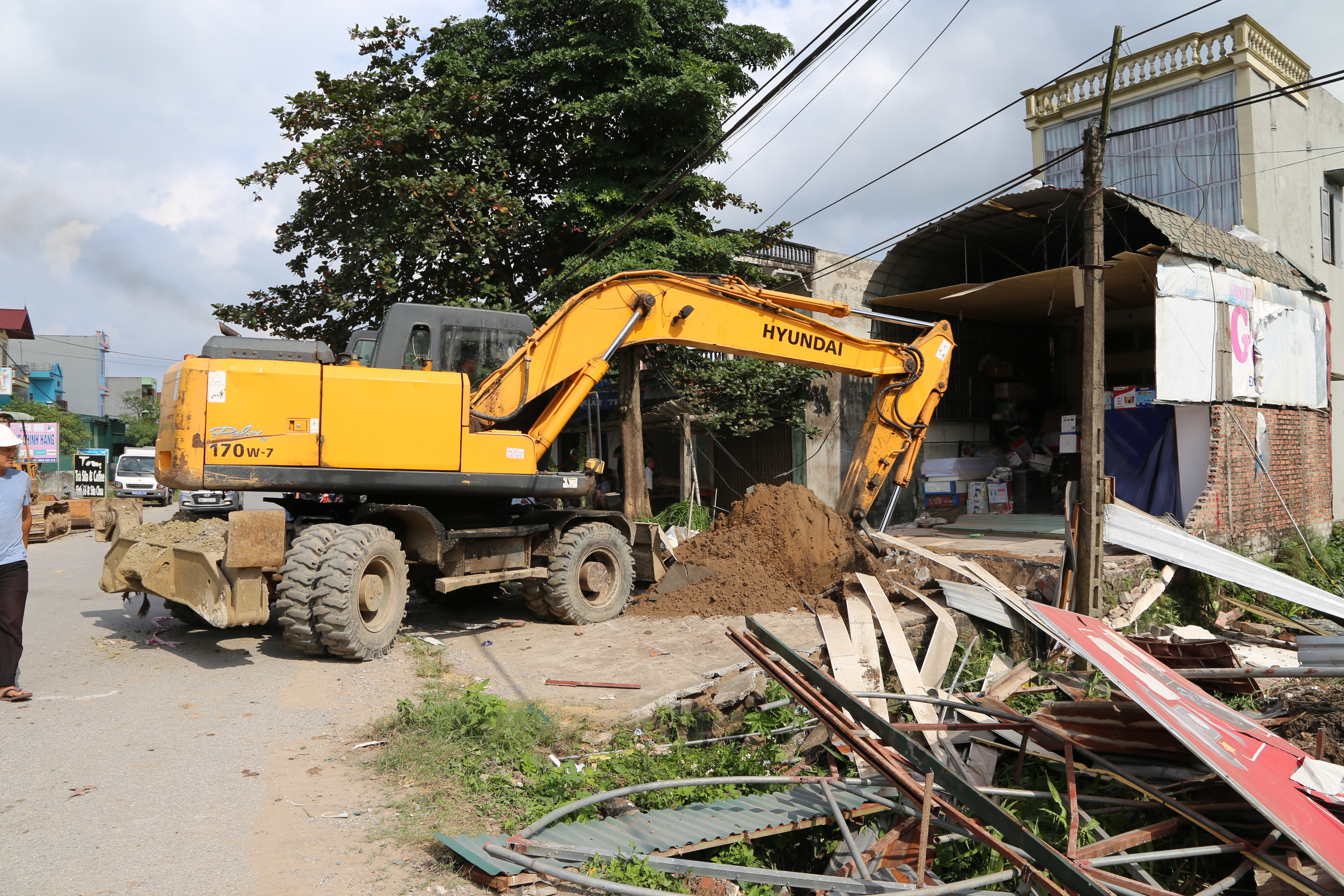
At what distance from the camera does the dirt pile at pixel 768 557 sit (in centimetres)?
986

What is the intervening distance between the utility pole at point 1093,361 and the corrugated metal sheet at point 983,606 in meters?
0.82

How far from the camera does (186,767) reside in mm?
5055

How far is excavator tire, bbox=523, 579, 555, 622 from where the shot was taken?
9438mm

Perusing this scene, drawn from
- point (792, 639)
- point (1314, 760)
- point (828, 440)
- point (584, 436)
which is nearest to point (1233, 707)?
point (1314, 760)

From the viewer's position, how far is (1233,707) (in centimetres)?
679

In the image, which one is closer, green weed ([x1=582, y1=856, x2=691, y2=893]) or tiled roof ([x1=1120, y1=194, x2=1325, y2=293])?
green weed ([x1=582, y1=856, x2=691, y2=893])

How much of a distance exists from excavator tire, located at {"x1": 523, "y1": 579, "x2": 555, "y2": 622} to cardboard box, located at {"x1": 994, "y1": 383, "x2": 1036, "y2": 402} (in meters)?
11.5

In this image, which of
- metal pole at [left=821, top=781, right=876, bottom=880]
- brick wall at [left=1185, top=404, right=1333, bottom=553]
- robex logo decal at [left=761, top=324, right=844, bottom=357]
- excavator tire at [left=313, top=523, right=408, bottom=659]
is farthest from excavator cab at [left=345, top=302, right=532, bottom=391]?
brick wall at [left=1185, top=404, right=1333, bottom=553]

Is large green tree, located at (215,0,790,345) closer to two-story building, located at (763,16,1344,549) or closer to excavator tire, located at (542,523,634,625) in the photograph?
two-story building, located at (763,16,1344,549)

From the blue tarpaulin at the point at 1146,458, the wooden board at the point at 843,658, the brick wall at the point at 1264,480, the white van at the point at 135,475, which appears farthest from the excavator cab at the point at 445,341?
the white van at the point at 135,475

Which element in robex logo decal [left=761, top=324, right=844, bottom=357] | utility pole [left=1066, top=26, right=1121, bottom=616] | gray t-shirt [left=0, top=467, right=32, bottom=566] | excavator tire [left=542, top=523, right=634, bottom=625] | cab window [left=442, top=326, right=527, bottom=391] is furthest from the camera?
robex logo decal [left=761, top=324, right=844, bottom=357]

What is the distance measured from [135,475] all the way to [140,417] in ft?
81.2

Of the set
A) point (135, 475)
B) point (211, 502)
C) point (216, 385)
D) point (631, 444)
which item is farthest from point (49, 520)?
point (216, 385)

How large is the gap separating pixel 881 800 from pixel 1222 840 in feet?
5.46
